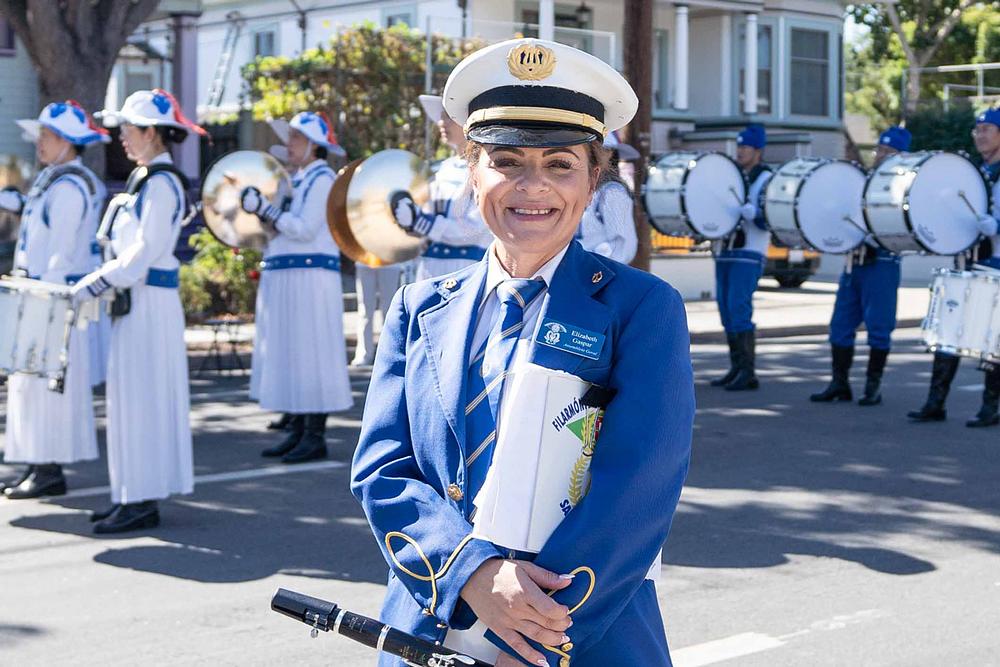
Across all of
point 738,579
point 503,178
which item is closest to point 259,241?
point 738,579

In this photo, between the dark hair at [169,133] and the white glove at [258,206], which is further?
the white glove at [258,206]

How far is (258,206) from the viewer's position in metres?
9.41

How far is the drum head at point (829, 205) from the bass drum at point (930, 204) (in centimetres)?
77

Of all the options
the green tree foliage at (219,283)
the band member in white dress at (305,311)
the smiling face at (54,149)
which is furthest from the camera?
the green tree foliage at (219,283)

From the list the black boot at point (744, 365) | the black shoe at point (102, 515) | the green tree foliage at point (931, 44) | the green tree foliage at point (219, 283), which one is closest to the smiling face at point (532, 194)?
the black shoe at point (102, 515)

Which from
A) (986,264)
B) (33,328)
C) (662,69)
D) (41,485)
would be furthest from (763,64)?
(33,328)

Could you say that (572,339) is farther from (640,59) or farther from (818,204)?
(640,59)

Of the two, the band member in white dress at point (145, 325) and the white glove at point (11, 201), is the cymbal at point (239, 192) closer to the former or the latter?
the white glove at point (11, 201)

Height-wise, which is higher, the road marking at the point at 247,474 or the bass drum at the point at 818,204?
the bass drum at the point at 818,204

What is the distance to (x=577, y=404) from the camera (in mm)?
2600

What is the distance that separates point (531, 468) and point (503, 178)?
54 cm

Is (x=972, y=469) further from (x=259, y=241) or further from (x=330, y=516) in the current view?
(x=259, y=241)

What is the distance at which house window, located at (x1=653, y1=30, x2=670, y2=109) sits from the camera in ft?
107

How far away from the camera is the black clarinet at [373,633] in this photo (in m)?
2.56
